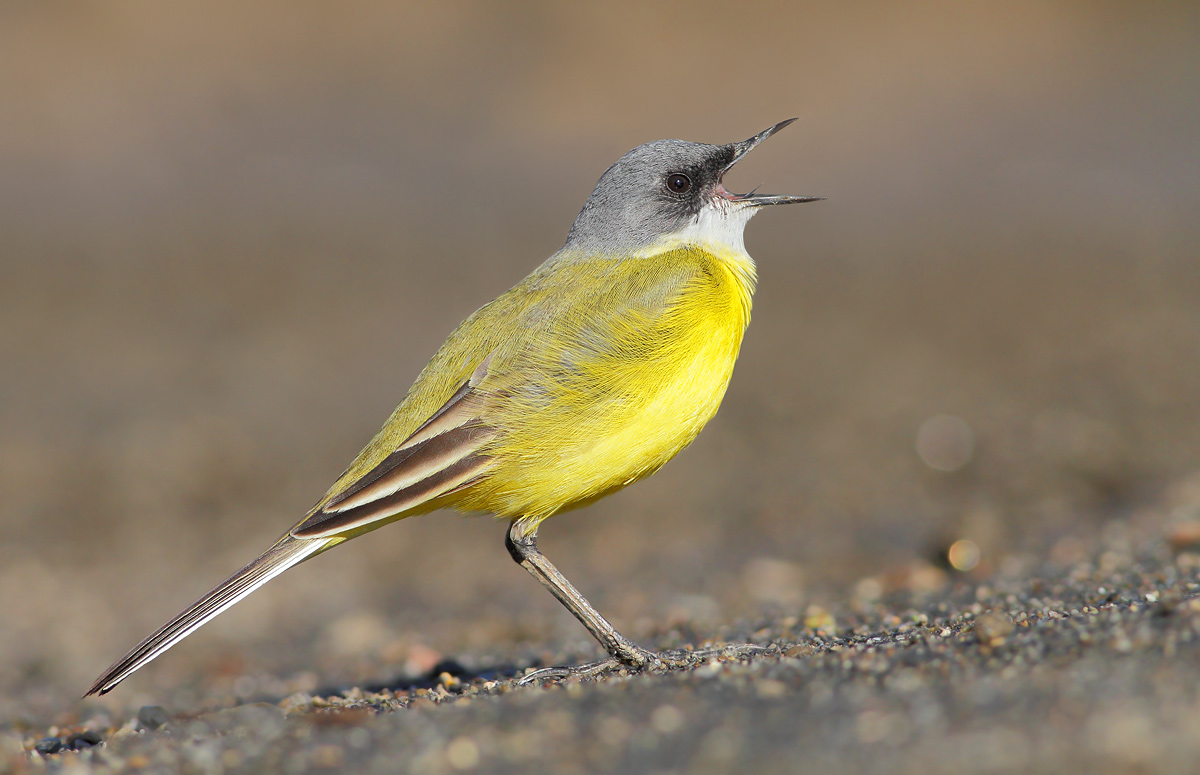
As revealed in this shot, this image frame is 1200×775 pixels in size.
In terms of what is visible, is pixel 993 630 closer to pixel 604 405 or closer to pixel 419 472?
pixel 604 405

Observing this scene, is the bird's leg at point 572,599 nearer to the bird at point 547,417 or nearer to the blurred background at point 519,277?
the bird at point 547,417

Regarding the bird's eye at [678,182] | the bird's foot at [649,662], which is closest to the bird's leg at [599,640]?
the bird's foot at [649,662]

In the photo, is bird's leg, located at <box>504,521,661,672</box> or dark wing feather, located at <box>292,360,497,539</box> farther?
bird's leg, located at <box>504,521,661,672</box>

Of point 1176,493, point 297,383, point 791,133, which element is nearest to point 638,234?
point 1176,493

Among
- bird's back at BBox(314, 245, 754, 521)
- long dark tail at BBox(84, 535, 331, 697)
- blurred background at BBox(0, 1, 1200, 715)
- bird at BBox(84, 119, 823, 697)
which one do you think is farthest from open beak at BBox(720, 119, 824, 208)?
long dark tail at BBox(84, 535, 331, 697)

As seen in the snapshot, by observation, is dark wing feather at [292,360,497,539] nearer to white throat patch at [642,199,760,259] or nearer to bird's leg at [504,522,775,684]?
bird's leg at [504,522,775,684]

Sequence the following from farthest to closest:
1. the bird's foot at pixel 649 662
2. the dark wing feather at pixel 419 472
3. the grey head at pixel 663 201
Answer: the grey head at pixel 663 201
the bird's foot at pixel 649 662
the dark wing feather at pixel 419 472

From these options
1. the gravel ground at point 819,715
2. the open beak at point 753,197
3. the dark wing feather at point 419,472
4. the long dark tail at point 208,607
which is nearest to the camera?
the gravel ground at point 819,715
